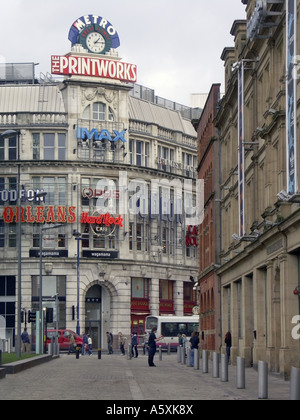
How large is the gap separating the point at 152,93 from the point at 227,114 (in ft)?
164

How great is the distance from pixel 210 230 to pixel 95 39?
35.0 metres

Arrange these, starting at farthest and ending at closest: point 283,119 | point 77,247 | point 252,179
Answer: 1. point 77,247
2. point 252,179
3. point 283,119

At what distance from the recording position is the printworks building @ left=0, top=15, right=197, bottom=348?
9081 centimetres

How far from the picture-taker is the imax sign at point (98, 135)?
9175cm

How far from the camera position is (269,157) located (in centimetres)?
3903

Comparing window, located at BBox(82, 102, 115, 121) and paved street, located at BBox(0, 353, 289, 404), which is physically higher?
window, located at BBox(82, 102, 115, 121)

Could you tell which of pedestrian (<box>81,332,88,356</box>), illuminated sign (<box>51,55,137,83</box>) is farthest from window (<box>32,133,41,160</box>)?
pedestrian (<box>81,332,88,356</box>)

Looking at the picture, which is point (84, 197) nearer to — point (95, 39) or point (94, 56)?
point (94, 56)

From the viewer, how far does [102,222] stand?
91062 mm

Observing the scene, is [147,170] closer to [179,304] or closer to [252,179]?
[179,304]

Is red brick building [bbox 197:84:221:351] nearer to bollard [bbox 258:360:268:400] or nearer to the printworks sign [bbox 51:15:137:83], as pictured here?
the printworks sign [bbox 51:15:137:83]

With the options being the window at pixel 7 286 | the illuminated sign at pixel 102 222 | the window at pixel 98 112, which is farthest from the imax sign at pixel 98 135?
the window at pixel 7 286

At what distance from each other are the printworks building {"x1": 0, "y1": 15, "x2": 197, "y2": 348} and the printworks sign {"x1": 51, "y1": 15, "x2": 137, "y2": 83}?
0.30 feet
